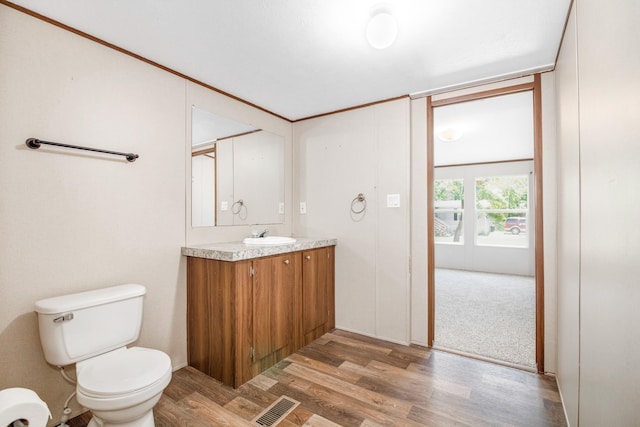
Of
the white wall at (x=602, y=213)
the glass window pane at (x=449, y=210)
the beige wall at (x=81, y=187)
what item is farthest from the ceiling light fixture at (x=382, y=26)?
the glass window pane at (x=449, y=210)

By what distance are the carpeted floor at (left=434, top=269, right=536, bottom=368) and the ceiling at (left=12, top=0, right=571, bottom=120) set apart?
2.32 meters

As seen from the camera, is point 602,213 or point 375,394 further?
point 375,394

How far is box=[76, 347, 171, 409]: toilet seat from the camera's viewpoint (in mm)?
1289

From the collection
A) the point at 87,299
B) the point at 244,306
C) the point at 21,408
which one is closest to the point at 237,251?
the point at 244,306

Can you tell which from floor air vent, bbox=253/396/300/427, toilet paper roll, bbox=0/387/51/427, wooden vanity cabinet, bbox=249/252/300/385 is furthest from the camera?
wooden vanity cabinet, bbox=249/252/300/385

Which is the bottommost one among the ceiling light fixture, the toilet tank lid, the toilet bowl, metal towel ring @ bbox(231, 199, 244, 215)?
the toilet bowl

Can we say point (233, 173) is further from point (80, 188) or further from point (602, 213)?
point (602, 213)

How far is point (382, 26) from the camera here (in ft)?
5.15

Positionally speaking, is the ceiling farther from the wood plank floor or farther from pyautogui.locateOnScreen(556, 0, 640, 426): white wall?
the wood plank floor

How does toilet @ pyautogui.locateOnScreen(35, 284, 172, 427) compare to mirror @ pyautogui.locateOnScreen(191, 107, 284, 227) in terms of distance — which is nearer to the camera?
toilet @ pyautogui.locateOnScreen(35, 284, 172, 427)

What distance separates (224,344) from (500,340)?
8.26 ft

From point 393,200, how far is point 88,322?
→ 240 cm

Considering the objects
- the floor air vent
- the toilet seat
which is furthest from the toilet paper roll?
the floor air vent

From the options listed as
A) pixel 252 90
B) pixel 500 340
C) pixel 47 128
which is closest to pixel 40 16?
pixel 47 128
